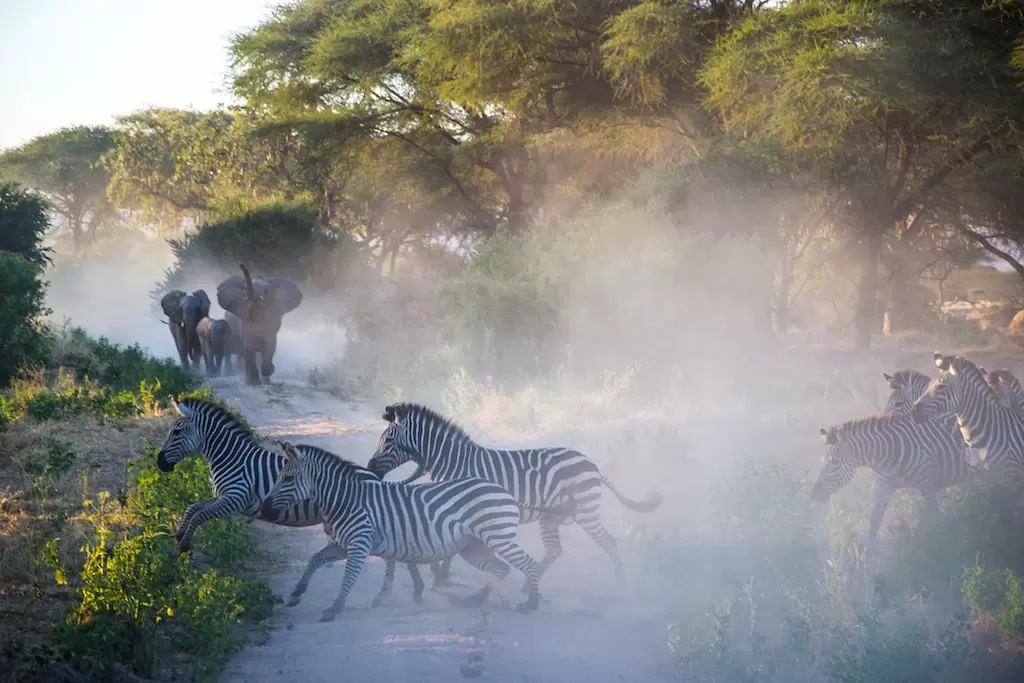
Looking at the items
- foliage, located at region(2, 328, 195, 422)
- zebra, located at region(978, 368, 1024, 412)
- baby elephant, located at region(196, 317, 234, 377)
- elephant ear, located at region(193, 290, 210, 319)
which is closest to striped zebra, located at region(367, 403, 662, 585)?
zebra, located at region(978, 368, 1024, 412)

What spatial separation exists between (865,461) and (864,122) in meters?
11.6

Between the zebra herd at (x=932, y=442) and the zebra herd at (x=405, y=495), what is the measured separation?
1757mm

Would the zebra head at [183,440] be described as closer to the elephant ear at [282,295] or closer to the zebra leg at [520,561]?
the zebra leg at [520,561]

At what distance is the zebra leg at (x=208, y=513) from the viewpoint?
7191 mm

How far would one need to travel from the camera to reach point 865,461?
27.9 ft

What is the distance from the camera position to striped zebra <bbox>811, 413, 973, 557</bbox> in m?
8.49

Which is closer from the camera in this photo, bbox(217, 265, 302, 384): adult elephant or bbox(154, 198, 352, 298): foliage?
bbox(217, 265, 302, 384): adult elephant

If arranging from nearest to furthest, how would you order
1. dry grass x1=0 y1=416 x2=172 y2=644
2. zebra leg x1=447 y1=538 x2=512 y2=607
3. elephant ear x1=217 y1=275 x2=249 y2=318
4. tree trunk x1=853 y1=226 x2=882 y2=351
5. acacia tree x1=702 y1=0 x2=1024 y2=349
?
dry grass x1=0 y1=416 x2=172 y2=644, zebra leg x1=447 y1=538 x2=512 y2=607, acacia tree x1=702 y1=0 x2=1024 y2=349, elephant ear x1=217 y1=275 x2=249 y2=318, tree trunk x1=853 y1=226 x2=882 y2=351

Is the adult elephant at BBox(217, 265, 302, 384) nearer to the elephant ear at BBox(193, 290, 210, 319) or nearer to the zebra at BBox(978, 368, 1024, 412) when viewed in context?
the elephant ear at BBox(193, 290, 210, 319)

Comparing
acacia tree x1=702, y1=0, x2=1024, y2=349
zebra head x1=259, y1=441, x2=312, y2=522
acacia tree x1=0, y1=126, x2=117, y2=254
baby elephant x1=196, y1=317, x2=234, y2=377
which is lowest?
zebra head x1=259, y1=441, x2=312, y2=522

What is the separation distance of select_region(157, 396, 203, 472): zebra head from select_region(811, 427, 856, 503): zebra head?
4.84 m

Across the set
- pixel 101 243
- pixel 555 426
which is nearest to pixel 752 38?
pixel 555 426

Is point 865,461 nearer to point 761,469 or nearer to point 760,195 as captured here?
point 761,469

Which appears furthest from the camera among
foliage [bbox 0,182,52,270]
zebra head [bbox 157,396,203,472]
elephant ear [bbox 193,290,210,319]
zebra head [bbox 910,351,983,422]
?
elephant ear [bbox 193,290,210,319]
